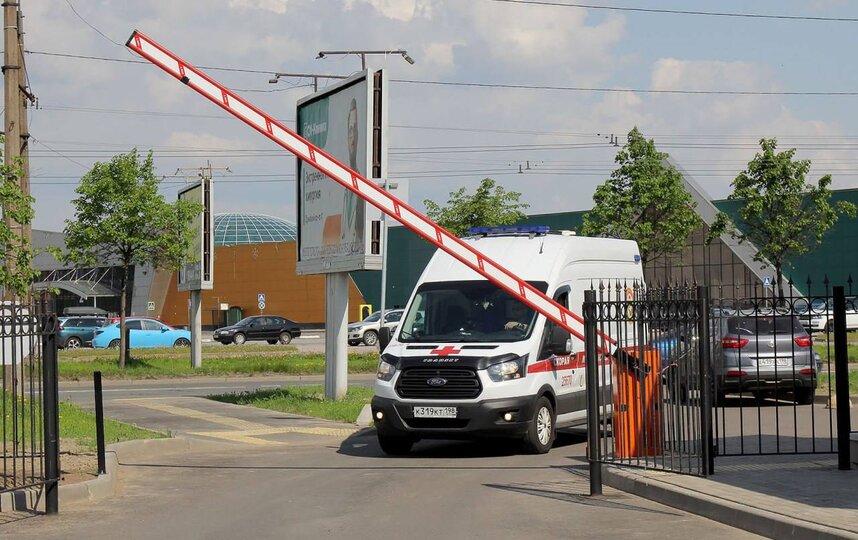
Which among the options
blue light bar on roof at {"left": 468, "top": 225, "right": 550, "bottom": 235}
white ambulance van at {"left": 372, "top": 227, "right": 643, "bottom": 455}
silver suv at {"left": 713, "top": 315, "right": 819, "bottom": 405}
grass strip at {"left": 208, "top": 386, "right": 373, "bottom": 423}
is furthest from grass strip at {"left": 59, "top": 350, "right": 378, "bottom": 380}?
white ambulance van at {"left": 372, "top": 227, "right": 643, "bottom": 455}

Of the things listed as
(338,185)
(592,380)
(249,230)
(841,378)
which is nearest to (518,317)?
(592,380)

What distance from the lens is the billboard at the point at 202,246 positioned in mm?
35875

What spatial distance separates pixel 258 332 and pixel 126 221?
27064 mm

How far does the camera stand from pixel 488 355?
1448cm

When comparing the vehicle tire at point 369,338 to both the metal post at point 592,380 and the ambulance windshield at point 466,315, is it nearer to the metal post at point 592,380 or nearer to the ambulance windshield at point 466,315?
the ambulance windshield at point 466,315

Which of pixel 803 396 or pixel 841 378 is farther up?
pixel 841 378

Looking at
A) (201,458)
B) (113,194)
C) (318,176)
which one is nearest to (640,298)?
(201,458)

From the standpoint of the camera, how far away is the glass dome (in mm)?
116562

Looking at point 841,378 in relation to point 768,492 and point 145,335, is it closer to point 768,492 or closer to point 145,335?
point 768,492

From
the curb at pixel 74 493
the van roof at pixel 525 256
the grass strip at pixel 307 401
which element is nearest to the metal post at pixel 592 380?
the van roof at pixel 525 256

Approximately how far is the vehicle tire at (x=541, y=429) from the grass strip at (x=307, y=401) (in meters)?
5.58

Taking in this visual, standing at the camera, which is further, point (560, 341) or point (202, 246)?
point (202, 246)

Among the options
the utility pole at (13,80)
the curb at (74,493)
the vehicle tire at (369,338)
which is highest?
the utility pole at (13,80)

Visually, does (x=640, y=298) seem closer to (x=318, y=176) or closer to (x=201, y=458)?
(x=201, y=458)
